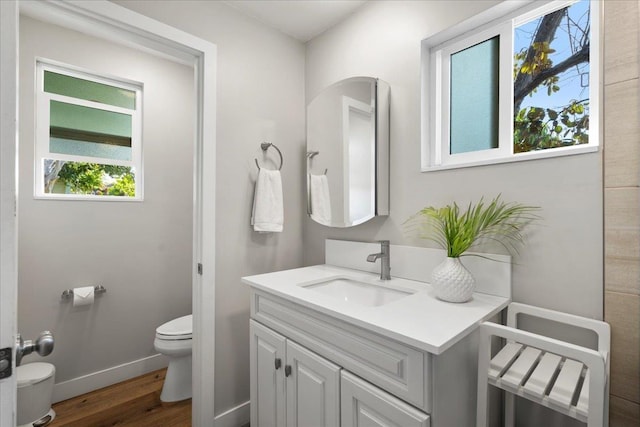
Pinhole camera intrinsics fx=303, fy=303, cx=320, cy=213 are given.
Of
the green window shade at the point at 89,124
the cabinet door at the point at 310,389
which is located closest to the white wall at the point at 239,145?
the cabinet door at the point at 310,389

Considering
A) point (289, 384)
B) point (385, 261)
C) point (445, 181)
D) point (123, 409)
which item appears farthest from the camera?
point (123, 409)

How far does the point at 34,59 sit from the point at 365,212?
7.35ft

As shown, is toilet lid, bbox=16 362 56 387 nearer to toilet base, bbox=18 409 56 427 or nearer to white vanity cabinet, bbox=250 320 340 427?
toilet base, bbox=18 409 56 427

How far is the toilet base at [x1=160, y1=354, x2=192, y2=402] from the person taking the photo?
6.41ft

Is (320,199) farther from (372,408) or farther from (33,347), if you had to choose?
(33,347)

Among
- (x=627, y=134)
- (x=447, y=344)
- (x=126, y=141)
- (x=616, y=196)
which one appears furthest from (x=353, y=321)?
(x=126, y=141)

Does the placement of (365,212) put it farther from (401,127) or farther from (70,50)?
(70,50)

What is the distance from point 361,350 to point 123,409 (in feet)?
5.84

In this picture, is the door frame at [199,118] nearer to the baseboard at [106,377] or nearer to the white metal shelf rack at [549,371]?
the baseboard at [106,377]

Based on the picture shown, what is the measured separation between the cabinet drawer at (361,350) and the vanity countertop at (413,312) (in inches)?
1.9

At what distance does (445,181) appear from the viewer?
136 cm

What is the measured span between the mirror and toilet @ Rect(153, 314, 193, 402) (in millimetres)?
1158

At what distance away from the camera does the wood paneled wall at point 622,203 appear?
90 cm

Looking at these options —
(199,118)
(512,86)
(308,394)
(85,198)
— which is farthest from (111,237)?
(512,86)
